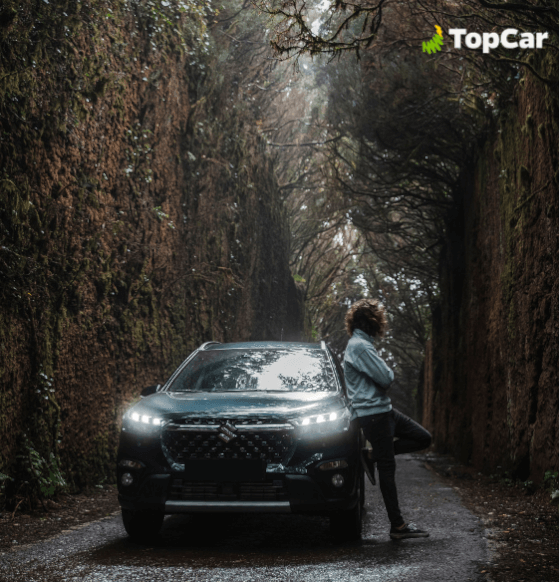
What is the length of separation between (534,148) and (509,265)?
1.91m

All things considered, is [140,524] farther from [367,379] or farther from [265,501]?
[367,379]

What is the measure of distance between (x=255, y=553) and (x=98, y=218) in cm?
498

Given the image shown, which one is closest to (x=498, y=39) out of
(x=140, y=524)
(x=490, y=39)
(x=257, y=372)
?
(x=490, y=39)

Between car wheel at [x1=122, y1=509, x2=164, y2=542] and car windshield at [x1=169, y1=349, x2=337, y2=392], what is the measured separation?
1.19 metres

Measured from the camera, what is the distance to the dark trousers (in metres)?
5.39

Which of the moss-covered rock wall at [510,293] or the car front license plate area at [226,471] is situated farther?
the moss-covered rock wall at [510,293]

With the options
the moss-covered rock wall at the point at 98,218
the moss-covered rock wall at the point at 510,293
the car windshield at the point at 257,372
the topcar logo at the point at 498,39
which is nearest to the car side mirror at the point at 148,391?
the car windshield at the point at 257,372

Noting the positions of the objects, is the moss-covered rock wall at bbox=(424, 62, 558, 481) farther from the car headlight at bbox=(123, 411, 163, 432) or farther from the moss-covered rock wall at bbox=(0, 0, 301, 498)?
the moss-covered rock wall at bbox=(0, 0, 301, 498)

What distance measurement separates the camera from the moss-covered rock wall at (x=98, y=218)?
661 centimetres

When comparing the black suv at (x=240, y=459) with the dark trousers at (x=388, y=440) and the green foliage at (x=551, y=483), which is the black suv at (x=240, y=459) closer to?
the dark trousers at (x=388, y=440)

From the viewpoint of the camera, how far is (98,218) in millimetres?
8352

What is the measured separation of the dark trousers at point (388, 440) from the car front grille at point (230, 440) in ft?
2.79

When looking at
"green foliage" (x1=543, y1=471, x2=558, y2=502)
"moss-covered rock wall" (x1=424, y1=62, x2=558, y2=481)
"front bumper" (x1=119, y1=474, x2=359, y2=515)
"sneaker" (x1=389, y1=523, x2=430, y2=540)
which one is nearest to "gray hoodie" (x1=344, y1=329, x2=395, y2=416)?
"front bumper" (x1=119, y1=474, x2=359, y2=515)

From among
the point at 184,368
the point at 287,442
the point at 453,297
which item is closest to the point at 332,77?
the point at 453,297
